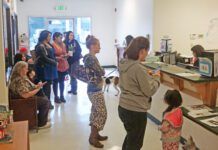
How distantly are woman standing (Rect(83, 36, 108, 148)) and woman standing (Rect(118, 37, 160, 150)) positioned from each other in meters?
0.78

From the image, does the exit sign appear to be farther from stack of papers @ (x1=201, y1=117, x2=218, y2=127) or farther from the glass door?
stack of papers @ (x1=201, y1=117, x2=218, y2=127)

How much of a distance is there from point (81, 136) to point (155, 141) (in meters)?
1.08

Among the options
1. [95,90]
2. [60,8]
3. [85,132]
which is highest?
[60,8]

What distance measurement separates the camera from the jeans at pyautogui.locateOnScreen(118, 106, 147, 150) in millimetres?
2684

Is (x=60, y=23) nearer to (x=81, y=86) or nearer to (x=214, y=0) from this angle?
(x=81, y=86)

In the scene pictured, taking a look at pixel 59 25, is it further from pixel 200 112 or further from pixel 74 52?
pixel 200 112

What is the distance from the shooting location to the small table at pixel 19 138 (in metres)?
2.26

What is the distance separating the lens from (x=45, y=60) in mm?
5215

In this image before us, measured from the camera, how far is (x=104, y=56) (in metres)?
11.1

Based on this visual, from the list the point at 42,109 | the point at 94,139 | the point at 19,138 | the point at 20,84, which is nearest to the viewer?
the point at 19,138

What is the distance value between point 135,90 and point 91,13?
8426mm

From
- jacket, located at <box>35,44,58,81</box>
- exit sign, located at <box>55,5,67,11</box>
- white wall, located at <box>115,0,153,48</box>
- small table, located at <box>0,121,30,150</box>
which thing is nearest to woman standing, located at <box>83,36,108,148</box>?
small table, located at <box>0,121,30,150</box>

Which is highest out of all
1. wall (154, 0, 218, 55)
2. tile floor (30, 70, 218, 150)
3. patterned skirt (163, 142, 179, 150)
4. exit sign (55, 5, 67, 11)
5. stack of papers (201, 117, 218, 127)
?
exit sign (55, 5, 67, 11)

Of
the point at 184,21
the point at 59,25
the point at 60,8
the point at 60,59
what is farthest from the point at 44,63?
the point at 59,25
